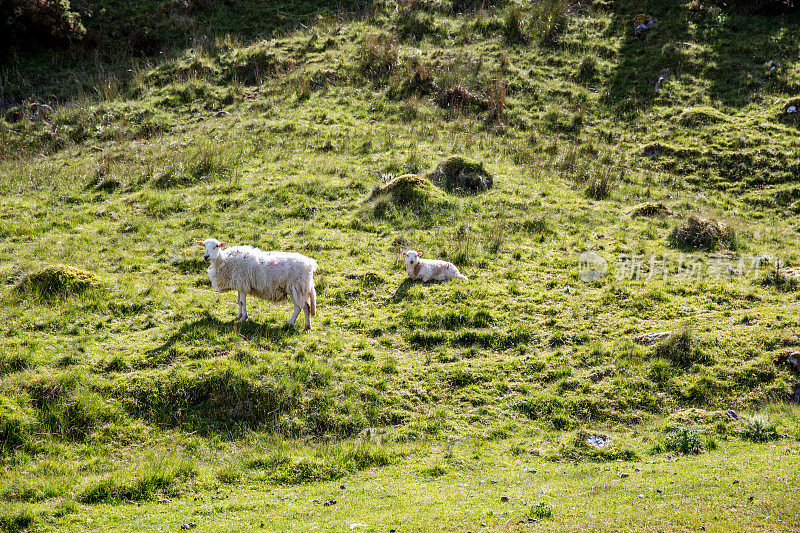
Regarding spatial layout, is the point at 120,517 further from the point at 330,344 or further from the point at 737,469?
the point at 737,469

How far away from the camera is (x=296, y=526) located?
741cm

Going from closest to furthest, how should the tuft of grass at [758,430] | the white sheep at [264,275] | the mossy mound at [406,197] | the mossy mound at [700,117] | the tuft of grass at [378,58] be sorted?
1. the tuft of grass at [758,430]
2. the white sheep at [264,275]
3. the mossy mound at [406,197]
4. the mossy mound at [700,117]
5. the tuft of grass at [378,58]

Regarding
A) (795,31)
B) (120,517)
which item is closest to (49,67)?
(120,517)

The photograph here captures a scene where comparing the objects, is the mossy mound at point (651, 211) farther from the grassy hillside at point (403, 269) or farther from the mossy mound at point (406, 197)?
the mossy mound at point (406, 197)

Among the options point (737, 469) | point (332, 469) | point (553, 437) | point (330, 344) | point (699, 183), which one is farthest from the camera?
point (699, 183)

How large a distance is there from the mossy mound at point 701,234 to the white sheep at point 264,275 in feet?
35.4

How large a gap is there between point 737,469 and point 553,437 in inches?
110

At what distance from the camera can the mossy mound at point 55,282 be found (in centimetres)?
1294

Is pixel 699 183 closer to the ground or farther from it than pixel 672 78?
closer to the ground

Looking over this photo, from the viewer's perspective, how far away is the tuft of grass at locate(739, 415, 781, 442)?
9672 mm

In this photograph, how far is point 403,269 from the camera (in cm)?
1580

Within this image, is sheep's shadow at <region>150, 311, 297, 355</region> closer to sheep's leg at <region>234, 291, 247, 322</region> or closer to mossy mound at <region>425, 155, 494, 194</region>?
sheep's leg at <region>234, 291, 247, 322</region>

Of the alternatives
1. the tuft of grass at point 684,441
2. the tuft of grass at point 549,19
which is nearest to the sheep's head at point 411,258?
the tuft of grass at point 684,441

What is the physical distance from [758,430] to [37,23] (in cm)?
3183
